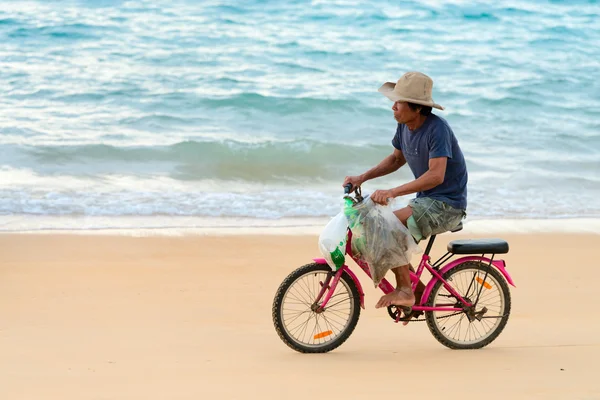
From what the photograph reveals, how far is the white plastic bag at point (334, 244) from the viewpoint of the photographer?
468 cm

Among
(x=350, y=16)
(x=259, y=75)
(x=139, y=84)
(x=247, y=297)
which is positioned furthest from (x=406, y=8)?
(x=247, y=297)

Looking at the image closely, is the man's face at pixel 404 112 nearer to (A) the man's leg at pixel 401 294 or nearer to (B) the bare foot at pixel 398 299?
(A) the man's leg at pixel 401 294

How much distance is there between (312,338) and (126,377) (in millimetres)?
1217

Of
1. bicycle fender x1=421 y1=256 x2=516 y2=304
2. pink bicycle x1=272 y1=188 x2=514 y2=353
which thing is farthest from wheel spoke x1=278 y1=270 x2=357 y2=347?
bicycle fender x1=421 y1=256 x2=516 y2=304

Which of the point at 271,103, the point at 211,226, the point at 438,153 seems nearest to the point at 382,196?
the point at 438,153

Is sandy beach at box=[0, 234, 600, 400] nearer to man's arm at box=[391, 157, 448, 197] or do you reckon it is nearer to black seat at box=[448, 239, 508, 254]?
black seat at box=[448, 239, 508, 254]

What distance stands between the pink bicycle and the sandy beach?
12cm

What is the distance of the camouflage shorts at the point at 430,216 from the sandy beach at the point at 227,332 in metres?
0.70

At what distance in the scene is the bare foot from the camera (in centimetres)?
475

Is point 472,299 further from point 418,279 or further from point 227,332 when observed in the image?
point 227,332

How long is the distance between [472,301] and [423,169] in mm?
908

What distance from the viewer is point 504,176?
12070 millimetres

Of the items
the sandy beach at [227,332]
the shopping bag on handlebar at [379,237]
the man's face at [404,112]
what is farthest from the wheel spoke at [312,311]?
the man's face at [404,112]

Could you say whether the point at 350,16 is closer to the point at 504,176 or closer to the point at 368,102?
the point at 368,102
